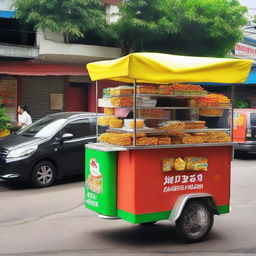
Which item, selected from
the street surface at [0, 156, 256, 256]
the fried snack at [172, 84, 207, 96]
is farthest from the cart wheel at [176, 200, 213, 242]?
the fried snack at [172, 84, 207, 96]

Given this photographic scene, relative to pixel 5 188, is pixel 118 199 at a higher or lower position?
higher

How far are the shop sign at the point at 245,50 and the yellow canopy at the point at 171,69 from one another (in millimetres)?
20079

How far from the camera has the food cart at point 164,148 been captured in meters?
5.36

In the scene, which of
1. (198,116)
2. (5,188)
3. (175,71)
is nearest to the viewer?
(175,71)

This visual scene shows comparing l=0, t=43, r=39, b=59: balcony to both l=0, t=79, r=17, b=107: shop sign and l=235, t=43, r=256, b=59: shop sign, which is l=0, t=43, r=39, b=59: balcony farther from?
l=235, t=43, r=256, b=59: shop sign

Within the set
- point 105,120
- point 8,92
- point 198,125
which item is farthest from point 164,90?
point 8,92

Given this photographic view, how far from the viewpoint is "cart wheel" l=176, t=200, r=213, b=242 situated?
222 inches

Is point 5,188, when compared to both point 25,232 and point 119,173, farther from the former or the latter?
point 119,173

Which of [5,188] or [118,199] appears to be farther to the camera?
[5,188]

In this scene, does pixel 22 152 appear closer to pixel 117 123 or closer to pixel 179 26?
pixel 117 123

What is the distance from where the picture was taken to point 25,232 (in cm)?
624

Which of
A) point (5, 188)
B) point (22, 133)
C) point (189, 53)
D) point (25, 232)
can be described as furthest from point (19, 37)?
point (25, 232)

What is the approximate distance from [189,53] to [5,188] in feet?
42.2

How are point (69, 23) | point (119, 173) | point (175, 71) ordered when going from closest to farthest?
point (175, 71)
point (119, 173)
point (69, 23)
